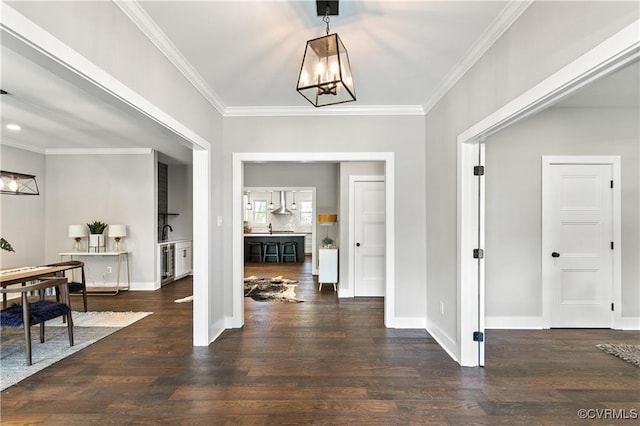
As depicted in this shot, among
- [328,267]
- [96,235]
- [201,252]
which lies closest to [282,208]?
[328,267]

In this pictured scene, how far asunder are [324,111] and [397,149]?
3.34 ft

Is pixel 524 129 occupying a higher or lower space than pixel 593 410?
higher

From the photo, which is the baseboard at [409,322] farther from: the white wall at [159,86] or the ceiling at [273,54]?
the ceiling at [273,54]

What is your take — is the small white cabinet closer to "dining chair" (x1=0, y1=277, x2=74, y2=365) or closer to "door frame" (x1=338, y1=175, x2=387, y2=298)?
"dining chair" (x1=0, y1=277, x2=74, y2=365)

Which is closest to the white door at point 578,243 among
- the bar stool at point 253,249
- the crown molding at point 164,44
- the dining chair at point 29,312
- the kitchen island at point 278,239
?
the crown molding at point 164,44

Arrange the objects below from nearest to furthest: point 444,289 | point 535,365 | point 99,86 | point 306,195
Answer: point 99,86, point 535,365, point 444,289, point 306,195

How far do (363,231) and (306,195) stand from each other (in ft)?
23.4

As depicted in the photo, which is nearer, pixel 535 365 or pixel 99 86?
pixel 99 86

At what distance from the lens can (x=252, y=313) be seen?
14.4ft

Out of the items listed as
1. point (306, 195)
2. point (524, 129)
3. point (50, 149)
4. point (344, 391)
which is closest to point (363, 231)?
point (524, 129)

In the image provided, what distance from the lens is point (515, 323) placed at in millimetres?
3734

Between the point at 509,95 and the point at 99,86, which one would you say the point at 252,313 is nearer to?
the point at 99,86

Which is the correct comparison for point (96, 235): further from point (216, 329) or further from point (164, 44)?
point (164, 44)

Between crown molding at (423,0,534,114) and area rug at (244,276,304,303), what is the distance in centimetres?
377
